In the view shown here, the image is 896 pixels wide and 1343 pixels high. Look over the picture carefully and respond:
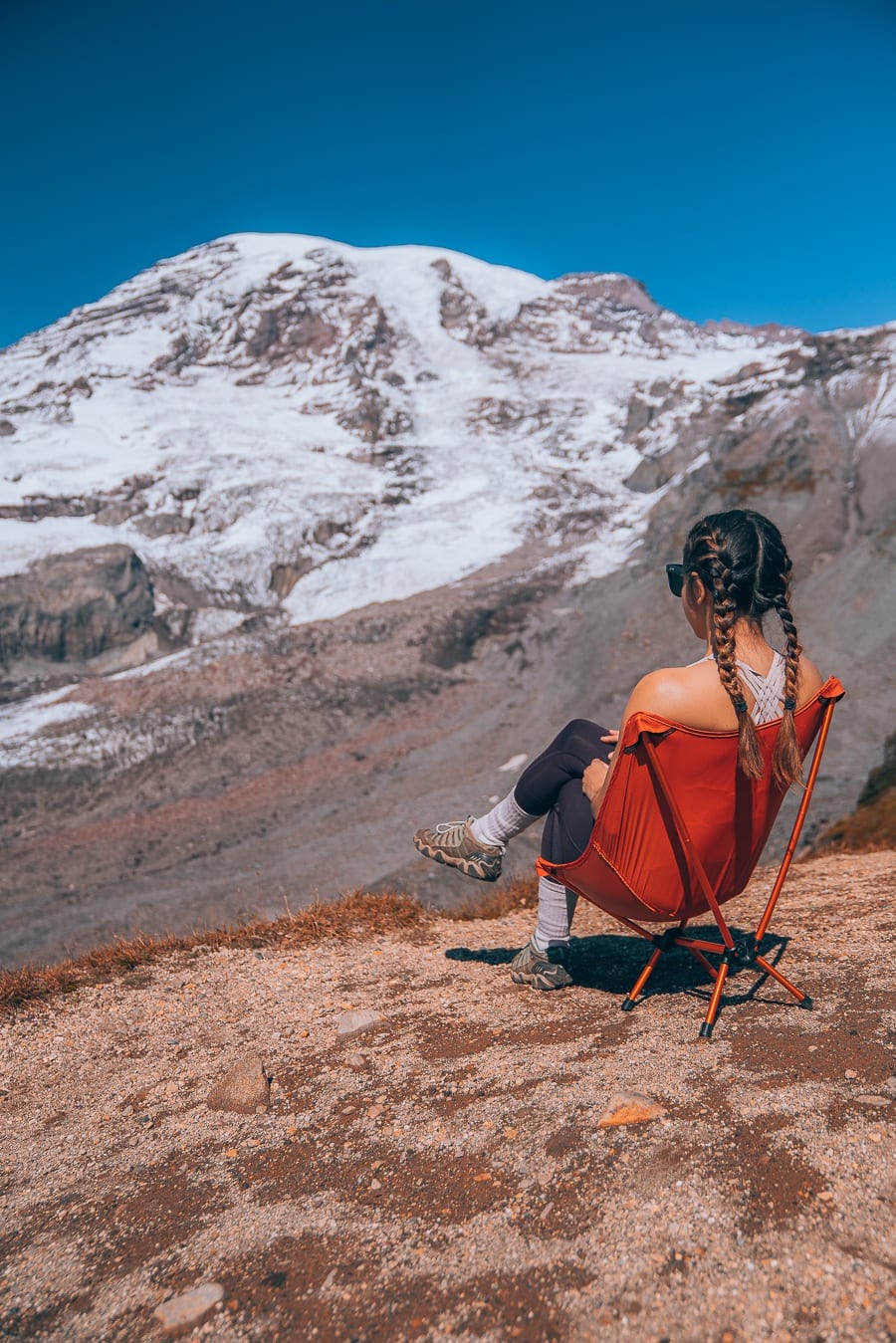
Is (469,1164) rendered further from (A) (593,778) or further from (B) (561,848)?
(A) (593,778)

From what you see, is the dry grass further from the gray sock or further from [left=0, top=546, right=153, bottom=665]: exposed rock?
[left=0, top=546, right=153, bottom=665]: exposed rock

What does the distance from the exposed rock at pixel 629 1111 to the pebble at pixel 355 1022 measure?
1518 mm

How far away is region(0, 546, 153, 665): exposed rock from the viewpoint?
1411 inches

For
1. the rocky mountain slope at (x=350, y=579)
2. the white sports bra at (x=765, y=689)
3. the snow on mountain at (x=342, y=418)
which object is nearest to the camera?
the white sports bra at (x=765, y=689)

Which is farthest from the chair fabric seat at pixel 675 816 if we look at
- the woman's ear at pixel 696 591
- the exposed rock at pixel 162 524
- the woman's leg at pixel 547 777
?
the exposed rock at pixel 162 524

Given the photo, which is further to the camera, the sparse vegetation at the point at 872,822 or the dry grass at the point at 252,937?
the sparse vegetation at the point at 872,822

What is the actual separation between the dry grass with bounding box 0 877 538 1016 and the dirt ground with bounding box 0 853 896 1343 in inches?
11.2

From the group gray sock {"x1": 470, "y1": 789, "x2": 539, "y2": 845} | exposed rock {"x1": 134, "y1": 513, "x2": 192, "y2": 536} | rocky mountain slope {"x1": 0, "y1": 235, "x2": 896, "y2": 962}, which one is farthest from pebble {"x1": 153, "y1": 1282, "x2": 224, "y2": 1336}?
exposed rock {"x1": 134, "y1": 513, "x2": 192, "y2": 536}

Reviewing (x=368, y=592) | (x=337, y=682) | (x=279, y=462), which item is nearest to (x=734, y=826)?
(x=337, y=682)

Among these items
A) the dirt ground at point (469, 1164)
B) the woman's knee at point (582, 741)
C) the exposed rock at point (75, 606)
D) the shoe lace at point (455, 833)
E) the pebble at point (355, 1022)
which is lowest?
the pebble at point (355, 1022)

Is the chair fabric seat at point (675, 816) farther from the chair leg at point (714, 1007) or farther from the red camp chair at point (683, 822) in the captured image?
the chair leg at point (714, 1007)

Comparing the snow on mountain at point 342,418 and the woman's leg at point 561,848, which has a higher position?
the snow on mountain at point 342,418

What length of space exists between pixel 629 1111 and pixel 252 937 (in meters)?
3.40

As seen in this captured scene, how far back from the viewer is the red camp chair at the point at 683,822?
3404 millimetres
